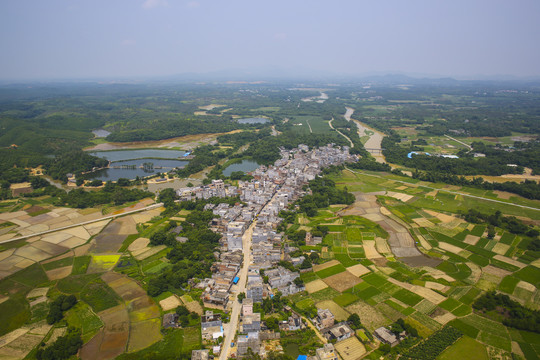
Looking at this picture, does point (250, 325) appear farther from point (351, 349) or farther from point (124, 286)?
point (124, 286)

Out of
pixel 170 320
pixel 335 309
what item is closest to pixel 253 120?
pixel 335 309

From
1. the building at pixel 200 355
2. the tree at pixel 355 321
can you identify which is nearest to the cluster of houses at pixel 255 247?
the tree at pixel 355 321

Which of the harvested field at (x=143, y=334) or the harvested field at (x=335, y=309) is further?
Answer: the harvested field at (x=335, y=309)

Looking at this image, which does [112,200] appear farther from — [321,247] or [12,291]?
[321,247]

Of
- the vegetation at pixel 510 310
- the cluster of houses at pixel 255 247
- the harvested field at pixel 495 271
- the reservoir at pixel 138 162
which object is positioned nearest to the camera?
the vegetation at pixel 510 310

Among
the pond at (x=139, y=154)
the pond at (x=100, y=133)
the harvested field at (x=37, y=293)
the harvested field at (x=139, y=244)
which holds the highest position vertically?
the pond at (x=100, y=133)

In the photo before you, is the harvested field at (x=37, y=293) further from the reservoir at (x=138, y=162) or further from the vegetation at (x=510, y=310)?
the vegetation at (x=510, y=310)

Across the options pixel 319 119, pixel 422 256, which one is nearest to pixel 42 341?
pixel 422 256

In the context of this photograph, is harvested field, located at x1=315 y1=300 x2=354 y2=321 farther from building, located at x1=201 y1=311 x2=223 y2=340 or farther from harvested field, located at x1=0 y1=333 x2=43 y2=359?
harvested field, located at x1=0 y1=333 x2=43 y2=359
